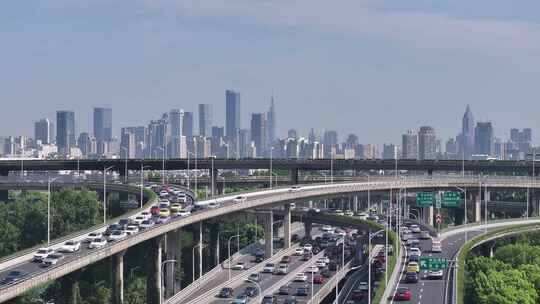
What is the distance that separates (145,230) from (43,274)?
21.0 meters

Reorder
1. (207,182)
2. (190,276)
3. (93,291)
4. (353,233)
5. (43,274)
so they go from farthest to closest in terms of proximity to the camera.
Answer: (207,182) < (353,233) < (190,276) < (93,291) < (43,274)

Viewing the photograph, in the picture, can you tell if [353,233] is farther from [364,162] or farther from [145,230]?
[145,230]

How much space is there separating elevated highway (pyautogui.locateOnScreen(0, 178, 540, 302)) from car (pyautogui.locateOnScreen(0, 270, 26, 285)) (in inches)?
24.3

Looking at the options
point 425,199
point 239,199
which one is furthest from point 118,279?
point 425,199

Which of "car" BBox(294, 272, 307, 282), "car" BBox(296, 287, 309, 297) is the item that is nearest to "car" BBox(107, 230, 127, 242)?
"car" BBox(296, 287, 309, 297)

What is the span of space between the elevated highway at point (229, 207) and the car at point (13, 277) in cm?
62

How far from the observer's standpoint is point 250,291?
7981 cm

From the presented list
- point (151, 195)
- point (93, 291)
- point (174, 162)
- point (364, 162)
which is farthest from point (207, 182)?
point (93, 291)

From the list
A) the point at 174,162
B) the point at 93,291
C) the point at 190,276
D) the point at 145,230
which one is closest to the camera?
the point at 145,230

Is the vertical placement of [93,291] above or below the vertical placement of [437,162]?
below

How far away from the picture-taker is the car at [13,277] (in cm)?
5425

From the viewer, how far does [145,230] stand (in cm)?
7800

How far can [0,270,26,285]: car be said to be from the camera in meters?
54.2

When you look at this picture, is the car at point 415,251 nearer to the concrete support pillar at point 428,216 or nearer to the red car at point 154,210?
the red car at point 154,210
